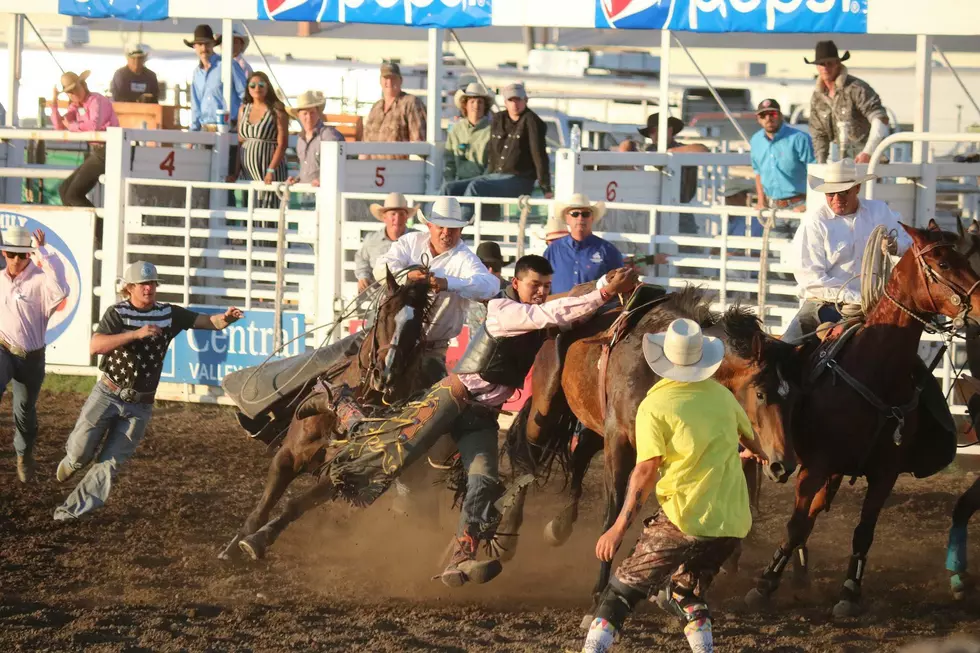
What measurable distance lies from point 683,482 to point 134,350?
4531 millimetres

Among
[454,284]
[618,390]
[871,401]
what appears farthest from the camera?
[454,284]

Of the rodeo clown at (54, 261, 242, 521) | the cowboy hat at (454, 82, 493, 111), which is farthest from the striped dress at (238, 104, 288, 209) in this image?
the rodeo clown at (54, 261, 242, 521)

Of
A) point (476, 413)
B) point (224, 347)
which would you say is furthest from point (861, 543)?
point (224, 347)

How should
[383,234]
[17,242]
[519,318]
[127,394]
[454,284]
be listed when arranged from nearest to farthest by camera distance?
[519,318], [454,284], [127,394], [17,242], [383,234]

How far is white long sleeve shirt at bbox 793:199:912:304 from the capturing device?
8.09 meters

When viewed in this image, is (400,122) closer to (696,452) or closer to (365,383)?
(365,383)

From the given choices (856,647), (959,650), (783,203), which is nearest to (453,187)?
(783,203)

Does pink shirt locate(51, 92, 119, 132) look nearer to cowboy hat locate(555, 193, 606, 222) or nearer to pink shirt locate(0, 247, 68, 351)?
pink shirt locate(0, 247, 68, 351)

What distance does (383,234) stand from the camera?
10.8m

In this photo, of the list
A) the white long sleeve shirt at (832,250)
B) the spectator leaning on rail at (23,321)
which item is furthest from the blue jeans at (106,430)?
the white long sleeve shirt at (832,250)

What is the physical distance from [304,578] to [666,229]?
600 cm

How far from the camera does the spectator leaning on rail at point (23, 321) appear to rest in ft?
31.7

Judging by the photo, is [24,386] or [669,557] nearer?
[669,557]

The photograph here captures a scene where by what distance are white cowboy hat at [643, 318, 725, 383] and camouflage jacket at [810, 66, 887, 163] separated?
5.95 m
